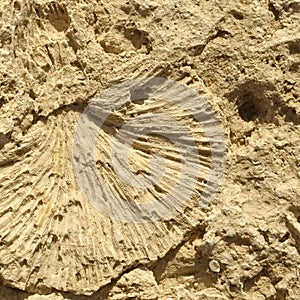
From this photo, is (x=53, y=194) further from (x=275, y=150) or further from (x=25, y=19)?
(x=275, y=150)

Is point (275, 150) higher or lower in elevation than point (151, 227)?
higher

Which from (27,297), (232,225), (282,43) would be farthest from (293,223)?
(27,297)

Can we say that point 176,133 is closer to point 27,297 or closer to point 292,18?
point 292,18

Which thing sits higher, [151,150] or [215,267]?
[151,150]

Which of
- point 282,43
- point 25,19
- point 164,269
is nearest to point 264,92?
point 282,43

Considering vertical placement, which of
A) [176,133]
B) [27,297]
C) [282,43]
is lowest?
[27,297]

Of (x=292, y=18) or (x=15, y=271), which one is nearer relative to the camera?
(x=15, y=271)

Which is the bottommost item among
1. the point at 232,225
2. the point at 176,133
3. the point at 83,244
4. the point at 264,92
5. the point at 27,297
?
the point at 27,297
